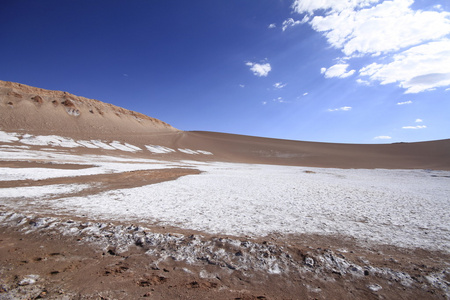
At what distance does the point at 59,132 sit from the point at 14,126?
9726 millimetres

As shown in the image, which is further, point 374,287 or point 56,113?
point 56,113

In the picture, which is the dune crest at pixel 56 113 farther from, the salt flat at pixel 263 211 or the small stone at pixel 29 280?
the small stone at pixel 29 280

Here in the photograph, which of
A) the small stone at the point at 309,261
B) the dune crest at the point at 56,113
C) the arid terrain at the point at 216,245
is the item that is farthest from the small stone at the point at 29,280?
the dune crest at the point at 56,113

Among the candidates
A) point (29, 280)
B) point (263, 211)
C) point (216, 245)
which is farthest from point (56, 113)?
point (216, 245)

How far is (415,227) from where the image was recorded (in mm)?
7391

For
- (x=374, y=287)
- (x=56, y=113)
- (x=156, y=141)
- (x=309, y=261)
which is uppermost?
(x=56, y=113)

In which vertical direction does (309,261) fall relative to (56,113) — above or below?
below

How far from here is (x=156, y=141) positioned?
6475cm

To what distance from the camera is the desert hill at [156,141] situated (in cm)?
5369

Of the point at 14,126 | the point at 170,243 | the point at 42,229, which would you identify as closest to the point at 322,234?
the point at 170,243

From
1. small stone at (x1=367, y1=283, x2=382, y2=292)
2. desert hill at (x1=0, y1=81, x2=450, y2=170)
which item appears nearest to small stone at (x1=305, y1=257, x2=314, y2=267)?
small stone at (x1=367, y1=283, x2=382, y2=292)

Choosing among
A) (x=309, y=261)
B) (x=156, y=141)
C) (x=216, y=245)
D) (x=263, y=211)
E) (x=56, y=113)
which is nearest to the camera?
(x=309, y=261)

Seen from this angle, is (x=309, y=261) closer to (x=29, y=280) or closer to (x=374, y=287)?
(x=374, y=287)

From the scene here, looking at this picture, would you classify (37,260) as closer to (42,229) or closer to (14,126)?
(42,229)
